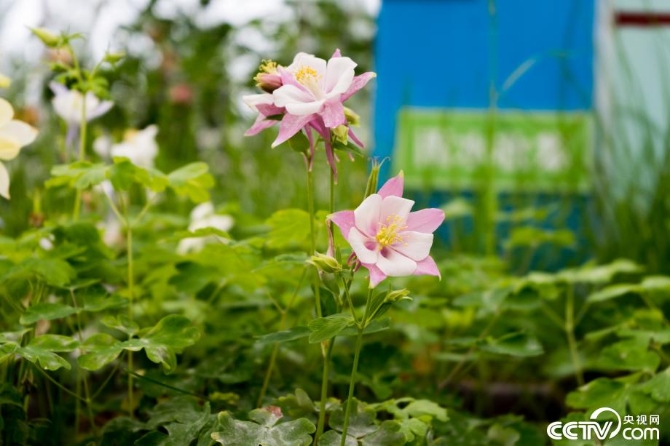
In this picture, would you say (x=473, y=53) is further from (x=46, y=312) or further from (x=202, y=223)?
(x=46, y=312)

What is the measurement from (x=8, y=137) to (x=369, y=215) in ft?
1.88

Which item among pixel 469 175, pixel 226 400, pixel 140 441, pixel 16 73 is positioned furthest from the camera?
pixel 16 73

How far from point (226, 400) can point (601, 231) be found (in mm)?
1630

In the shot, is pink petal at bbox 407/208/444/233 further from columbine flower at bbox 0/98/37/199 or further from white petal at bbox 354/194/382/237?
columbine flower at bbox 0/98/37/199

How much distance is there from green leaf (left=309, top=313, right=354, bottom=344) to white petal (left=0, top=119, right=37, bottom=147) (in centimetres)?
54

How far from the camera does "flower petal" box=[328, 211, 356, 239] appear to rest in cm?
89

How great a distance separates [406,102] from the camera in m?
2.43

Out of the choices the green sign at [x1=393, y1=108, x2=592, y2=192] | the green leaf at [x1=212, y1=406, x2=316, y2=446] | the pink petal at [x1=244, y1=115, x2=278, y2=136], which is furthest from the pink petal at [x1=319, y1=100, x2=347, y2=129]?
the green sign at [x1=393, y1=108, x2=592, y2=192]

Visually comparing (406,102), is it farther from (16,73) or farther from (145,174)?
(16,73)

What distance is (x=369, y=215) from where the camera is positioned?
0.90 metres

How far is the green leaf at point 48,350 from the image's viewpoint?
958mm

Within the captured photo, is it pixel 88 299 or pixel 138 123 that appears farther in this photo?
pixel 138 123

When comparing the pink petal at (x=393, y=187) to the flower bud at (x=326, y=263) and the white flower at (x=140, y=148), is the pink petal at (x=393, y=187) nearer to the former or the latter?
the flower bud at (x=326, y=263)

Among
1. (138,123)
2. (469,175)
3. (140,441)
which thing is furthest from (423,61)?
(140,441)
